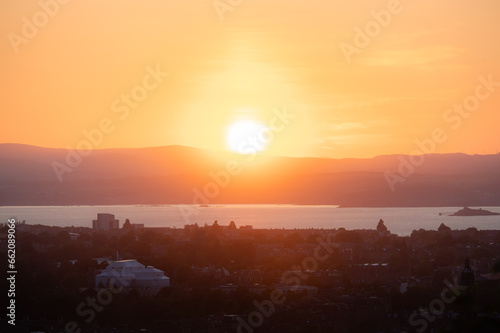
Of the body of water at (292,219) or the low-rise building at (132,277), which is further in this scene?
the body of water at (292,219)

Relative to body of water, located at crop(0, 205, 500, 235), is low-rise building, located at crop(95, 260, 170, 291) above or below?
below

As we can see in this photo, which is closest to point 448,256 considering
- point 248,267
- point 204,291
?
point 248,267

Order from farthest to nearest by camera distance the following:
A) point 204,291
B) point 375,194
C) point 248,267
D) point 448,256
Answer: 1. point 375,194
2. point 448,256
3. point 248,267
4. point 204,291

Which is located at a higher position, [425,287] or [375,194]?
[375,194]

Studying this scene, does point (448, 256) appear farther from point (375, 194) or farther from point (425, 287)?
point (375, 194)

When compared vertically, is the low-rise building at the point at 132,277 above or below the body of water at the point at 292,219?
below

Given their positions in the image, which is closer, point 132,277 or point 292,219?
point 132,277

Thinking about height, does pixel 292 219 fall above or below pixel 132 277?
above

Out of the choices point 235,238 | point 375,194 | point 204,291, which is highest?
point 375,194

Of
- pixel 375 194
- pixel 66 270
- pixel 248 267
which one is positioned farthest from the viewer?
pixel 375 194

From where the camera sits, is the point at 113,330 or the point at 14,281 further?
the point at 14,281

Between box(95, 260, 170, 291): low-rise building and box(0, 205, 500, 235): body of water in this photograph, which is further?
box(0, 205, 500, 235): body of water
